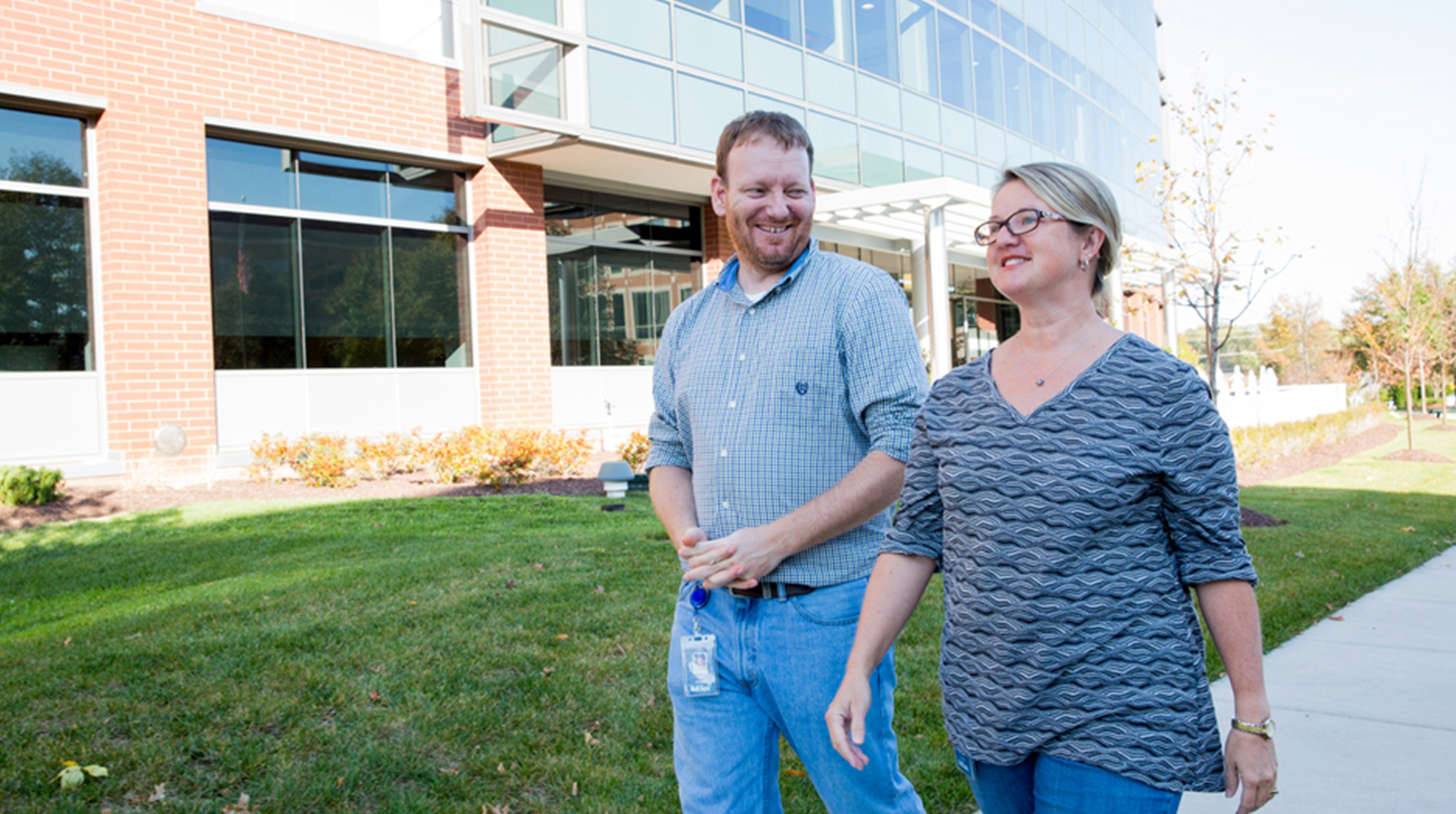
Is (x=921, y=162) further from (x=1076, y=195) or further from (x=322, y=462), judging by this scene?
(x=1076, y=195)

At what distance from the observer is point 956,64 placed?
21344mm

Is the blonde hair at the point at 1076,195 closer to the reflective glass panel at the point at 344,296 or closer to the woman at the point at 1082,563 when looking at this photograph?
the woman at the point at 1082,563

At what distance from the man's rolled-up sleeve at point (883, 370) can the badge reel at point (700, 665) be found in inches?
23.1

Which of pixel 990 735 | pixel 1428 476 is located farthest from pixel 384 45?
pixel 1428 476

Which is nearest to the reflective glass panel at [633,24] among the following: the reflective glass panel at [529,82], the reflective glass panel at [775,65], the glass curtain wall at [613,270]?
the reflective glass panel at [529,82]

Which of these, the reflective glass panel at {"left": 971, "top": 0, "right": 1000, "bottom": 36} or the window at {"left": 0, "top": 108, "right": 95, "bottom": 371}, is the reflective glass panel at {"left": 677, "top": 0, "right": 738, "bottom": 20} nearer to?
the reflective glass panel at {"left": 971, "top": 0, "right": 1000, "bottom": 36}

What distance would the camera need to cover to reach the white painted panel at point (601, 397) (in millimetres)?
16406

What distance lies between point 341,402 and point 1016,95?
17236 mm

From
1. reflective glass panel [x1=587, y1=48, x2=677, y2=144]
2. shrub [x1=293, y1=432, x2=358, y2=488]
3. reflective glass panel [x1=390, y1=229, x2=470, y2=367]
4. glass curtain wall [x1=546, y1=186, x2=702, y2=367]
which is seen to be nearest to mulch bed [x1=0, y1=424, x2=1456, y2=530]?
shrub [x1=293, y1=432, x2=358, y2=488]

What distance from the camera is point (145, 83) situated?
39.5 ft

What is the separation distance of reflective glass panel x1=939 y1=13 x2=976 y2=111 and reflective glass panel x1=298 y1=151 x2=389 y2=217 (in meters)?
11.9

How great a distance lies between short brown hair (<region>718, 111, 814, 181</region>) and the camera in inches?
98.6

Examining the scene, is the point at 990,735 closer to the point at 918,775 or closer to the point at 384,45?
the point at 918,775

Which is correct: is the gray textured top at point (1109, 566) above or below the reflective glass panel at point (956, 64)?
below
